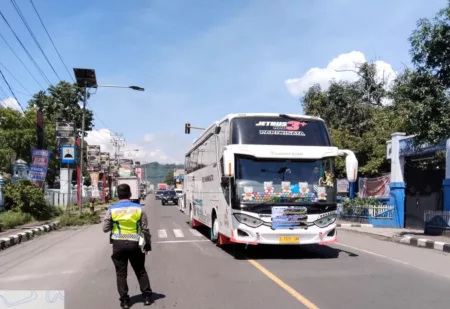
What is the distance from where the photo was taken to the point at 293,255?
35.3 ft

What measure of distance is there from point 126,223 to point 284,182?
490cm

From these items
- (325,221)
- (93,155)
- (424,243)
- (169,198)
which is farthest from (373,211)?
(93,155)

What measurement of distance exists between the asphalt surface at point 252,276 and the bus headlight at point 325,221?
0.79 m

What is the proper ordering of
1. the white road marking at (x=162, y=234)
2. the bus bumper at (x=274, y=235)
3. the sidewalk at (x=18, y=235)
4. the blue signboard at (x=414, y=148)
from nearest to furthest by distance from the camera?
the bus bumper at (x=274, y=235) → the sidewalk at (x=18, y=235) → the white road marking at (x=162, y=234) → the blue signboard at (x=414, y=148)

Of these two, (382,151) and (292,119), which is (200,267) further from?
(382,151)

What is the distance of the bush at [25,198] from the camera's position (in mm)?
20016

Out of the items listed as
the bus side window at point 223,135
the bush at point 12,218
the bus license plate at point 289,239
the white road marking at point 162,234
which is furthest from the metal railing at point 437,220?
the bush at point 12,218

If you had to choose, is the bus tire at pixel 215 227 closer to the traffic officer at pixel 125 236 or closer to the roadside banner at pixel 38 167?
the traffic officer at pixel 125 236

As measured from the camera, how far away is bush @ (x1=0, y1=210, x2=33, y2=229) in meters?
17.5

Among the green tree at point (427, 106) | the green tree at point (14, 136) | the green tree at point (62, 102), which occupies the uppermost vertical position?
the green tree at point (62, 102)

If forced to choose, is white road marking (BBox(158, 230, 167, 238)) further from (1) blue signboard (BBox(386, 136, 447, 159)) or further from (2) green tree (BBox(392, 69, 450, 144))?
(1) blue signboard (BBox(386, 136, 447, 159))

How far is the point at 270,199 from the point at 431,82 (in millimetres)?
6956

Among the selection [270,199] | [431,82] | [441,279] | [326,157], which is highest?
[431,82]

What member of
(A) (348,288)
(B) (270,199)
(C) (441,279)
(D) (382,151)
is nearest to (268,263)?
(B) (270,199)
